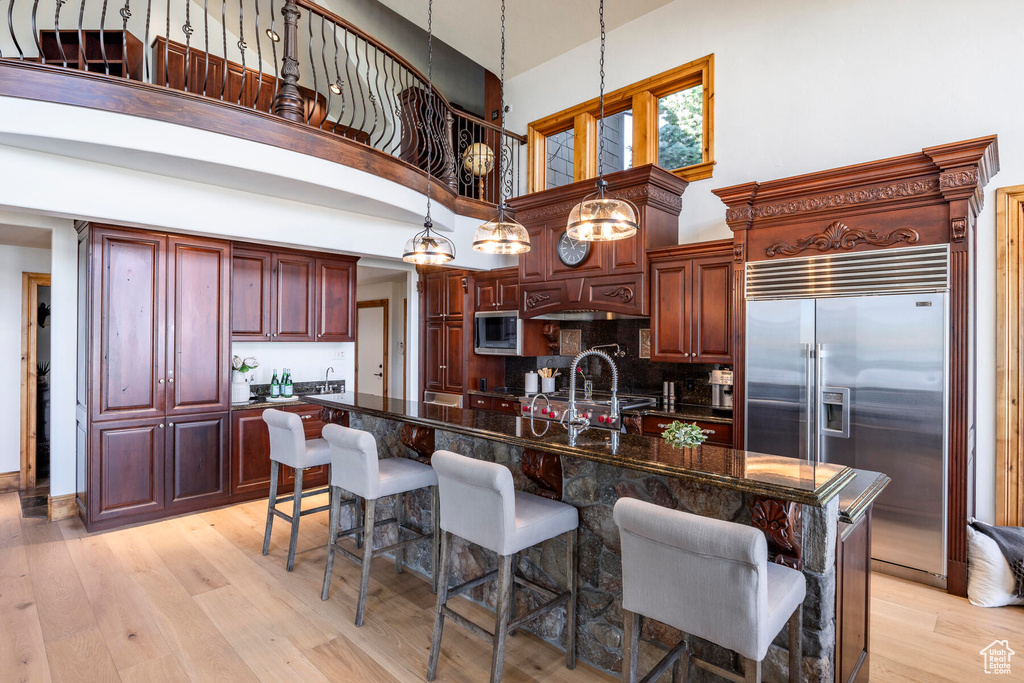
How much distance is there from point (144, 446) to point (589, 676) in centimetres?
378

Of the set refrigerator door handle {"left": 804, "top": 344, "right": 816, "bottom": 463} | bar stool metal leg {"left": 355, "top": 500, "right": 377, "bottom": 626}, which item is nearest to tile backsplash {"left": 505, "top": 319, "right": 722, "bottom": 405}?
refrigerator door handle {"left": 804, "top": 344, "right": 816, "bottom": 463}

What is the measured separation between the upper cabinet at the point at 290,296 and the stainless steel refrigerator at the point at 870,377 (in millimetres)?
3910

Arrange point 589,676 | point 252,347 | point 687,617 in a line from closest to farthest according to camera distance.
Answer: point 687,617 < point 589,676 < point 252,347

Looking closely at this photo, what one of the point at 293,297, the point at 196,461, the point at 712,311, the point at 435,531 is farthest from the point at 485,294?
the point at 435,531

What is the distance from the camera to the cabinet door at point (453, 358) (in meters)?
5.90

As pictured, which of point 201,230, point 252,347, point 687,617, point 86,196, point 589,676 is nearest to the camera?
point 687,617

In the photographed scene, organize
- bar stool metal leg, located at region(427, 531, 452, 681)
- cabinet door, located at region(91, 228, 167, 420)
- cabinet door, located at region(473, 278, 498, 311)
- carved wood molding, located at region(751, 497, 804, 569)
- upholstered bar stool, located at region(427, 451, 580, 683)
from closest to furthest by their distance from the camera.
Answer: carved wood molding, located at region(751, 497, 804, 569), upholstered bar stool, located at region(427, 451, 580, 683), bar stool metal leg, located at region(427, 531, 452, 681), cabinet door, located at region(91, 228, 167, 420), cabinet door, located at region(473, 278, 498, 311)

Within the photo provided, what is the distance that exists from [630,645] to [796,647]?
0.51 metres

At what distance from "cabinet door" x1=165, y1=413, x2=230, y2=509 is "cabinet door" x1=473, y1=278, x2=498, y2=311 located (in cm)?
277

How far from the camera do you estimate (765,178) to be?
13.7 ft

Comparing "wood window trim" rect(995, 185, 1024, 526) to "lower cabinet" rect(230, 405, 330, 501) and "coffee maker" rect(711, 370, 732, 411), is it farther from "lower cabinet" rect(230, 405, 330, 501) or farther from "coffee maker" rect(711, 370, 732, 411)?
"lower cabinet" rect(230, 405, 330, 501)

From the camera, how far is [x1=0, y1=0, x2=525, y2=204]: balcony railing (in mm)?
4027

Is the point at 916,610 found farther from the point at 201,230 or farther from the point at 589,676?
the point at 201,230

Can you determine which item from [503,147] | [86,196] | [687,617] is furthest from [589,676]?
[503,147]
